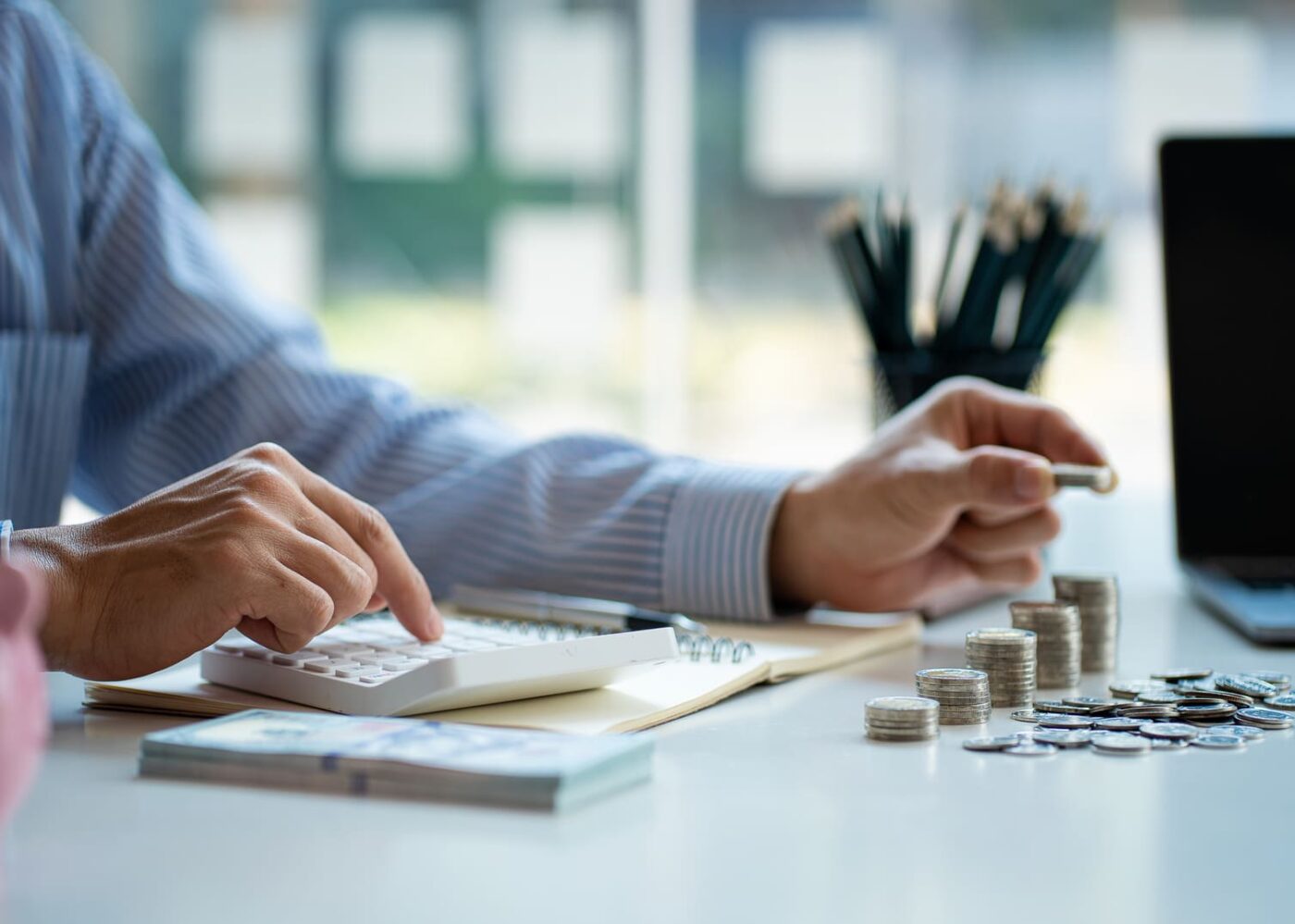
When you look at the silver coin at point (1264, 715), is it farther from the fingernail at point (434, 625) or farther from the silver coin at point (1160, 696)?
the fingernail at point (434, 625)

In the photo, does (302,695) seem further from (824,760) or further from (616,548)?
(616,548)

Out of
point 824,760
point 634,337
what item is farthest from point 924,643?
point 634,337

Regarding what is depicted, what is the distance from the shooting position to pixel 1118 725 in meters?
0.60

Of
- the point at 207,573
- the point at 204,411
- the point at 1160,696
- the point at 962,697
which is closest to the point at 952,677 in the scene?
the point at 962,697

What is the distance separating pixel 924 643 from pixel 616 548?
0.22 m

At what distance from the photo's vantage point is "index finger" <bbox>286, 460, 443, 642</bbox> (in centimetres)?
68

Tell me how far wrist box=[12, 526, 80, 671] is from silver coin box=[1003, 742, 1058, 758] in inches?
16.3

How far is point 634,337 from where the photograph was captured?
10.2 ft

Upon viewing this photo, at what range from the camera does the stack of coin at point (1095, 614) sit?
0.77 m

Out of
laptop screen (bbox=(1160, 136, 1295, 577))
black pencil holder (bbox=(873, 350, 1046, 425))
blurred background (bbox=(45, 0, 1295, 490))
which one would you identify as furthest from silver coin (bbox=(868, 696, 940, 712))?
blurred background (bbox=(45, 0, 1295, 490))

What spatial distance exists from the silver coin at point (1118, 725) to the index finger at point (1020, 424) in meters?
0.32

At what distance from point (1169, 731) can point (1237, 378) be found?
1.51 feet

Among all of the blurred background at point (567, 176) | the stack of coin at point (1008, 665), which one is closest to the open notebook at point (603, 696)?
the stack of coin at point (1008, 665)

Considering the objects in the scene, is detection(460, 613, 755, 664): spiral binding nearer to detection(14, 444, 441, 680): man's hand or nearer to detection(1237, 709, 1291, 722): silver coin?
detection(14, 444, 441, 680): man's hand
